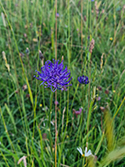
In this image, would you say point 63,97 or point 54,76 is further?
point 63,97

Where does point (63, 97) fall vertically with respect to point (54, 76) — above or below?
below

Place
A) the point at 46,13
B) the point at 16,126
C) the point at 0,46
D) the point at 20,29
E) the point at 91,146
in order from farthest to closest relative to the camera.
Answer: the point at 46,13, the point at 20,29, the point at 0,46, the point at 16,126, the point at 91,146

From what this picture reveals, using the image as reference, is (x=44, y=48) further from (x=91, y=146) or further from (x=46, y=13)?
(x=91, y=146)

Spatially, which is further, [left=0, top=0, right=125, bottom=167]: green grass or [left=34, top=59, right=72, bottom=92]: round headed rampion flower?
[left=0, top=0, right=125, bottom=167]: green grass

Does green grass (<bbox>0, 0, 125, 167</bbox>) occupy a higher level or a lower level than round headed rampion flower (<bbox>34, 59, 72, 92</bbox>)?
lower

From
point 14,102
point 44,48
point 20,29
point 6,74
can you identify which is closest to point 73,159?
point 14,102

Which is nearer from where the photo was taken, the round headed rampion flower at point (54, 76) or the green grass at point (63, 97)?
the round headed rampion flower at point (54, 76)

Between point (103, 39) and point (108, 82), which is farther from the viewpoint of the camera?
point (103, 39)

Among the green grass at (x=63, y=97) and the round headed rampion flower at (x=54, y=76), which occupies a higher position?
the round headed rampion flower at (x=54, y=76)
